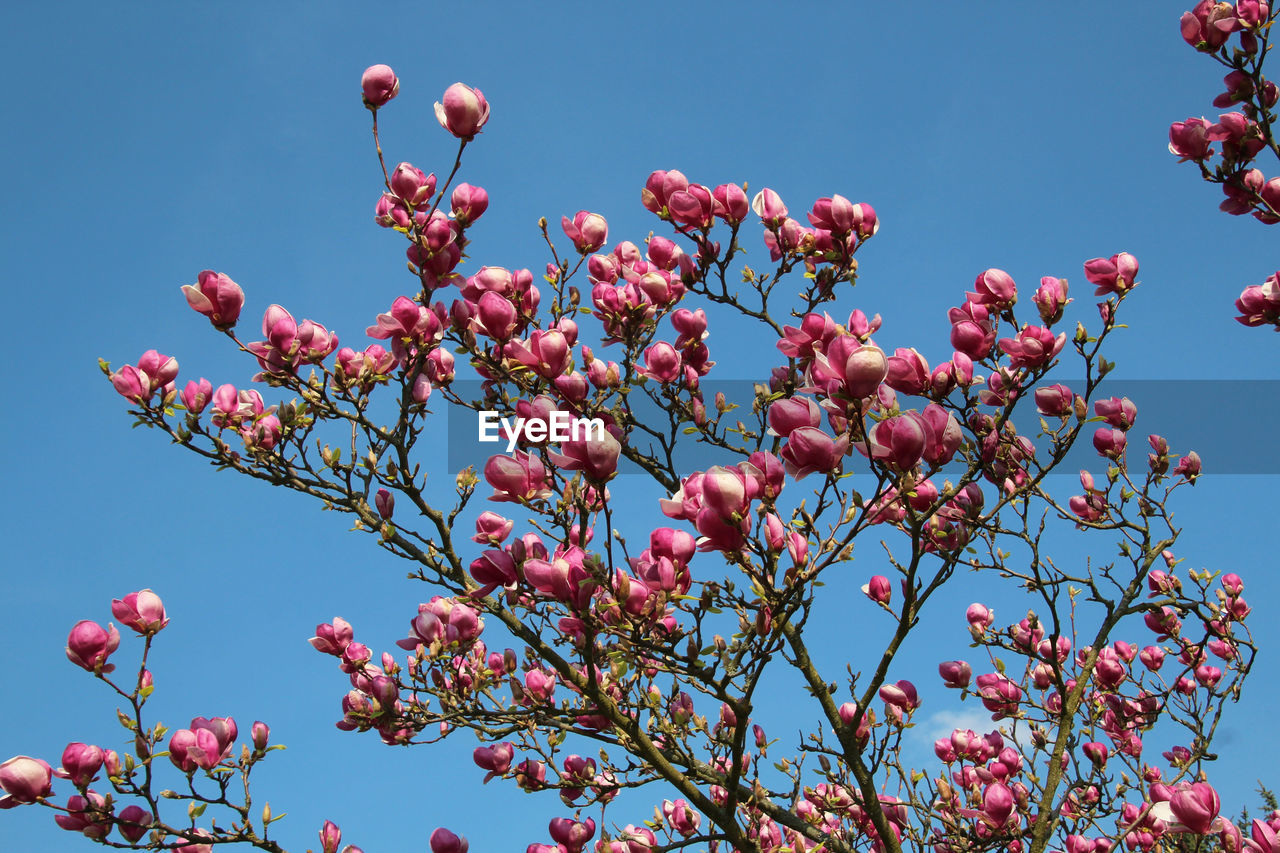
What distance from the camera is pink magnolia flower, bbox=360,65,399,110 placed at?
2844mm

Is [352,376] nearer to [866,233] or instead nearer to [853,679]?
[866,233]

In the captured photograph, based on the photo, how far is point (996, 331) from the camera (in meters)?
2.98

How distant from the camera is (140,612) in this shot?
3.20 meters

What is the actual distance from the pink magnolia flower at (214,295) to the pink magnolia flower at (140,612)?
1120mm

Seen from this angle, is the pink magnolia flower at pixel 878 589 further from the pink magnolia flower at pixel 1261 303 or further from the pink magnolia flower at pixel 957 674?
the pink magnolia flower at pixel 1261 303

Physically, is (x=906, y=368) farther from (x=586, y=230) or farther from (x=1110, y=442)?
(x=1110, y=442)

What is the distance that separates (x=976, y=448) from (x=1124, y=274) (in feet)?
2.56

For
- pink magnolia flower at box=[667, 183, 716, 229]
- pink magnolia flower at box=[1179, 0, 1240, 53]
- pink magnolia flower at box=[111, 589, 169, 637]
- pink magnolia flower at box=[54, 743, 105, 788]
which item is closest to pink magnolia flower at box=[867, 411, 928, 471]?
pink magnolia flower at box=[667, 183, 716, 229]

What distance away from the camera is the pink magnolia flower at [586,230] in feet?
11.3

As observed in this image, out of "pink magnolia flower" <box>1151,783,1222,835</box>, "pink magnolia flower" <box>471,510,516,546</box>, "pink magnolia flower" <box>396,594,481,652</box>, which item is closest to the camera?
"pink magnolia flower" <box>471,510,516,546</box>

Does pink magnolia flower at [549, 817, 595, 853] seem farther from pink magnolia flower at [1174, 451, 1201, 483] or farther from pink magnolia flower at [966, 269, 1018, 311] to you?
pink magnolia flower at [1174, 451, 1201, 483]

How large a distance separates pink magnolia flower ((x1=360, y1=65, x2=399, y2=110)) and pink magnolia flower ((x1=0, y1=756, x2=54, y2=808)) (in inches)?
99.9

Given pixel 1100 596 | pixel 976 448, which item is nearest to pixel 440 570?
pixel 976 448

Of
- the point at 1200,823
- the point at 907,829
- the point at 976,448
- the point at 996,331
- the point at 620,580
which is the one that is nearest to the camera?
the point at 620,580
